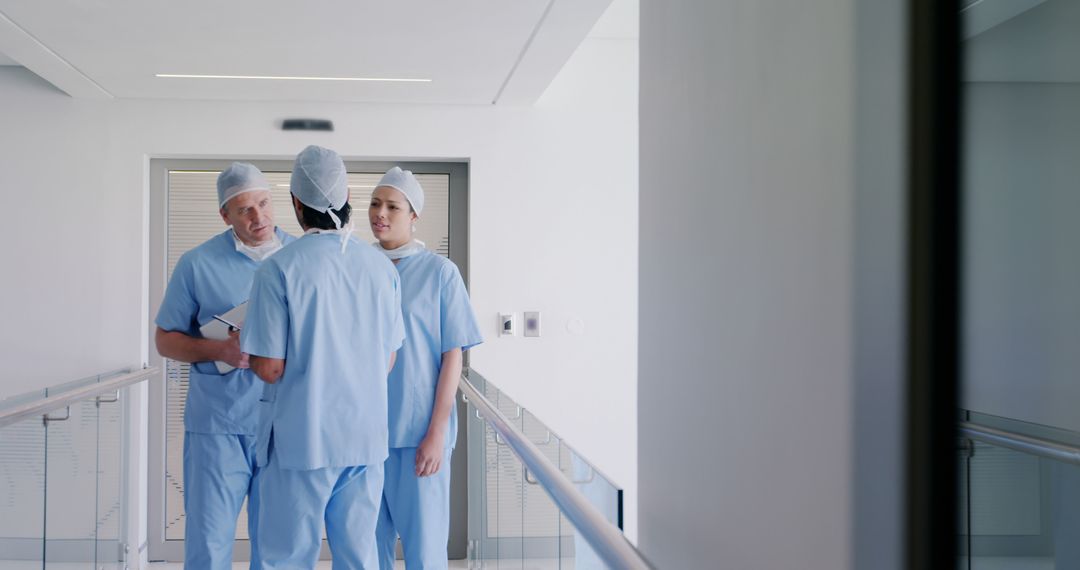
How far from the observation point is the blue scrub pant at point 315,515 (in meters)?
2.73

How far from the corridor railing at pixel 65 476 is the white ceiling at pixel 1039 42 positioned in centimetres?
298

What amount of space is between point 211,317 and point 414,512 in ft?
3.73

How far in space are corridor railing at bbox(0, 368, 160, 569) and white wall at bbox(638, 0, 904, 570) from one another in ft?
7.20

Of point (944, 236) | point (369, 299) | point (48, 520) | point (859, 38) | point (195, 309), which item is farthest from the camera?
point (195, 309)

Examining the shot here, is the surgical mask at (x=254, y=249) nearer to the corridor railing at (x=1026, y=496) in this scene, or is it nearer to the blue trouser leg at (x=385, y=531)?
the blue trouser leg at (x=385, y=531)

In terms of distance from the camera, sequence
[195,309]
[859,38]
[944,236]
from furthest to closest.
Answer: [195,309] < [859,38] < [944,236]

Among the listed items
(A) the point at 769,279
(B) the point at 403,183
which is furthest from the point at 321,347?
(A) the point at 769,279

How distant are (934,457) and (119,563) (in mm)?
4771

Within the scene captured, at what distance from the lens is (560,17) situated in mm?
3770

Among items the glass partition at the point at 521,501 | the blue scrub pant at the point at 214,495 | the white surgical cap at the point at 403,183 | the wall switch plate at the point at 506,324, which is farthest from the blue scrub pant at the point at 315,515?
the wall switch plate at the point at 506,324

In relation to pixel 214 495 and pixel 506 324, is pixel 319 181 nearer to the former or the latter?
pixel 214 495

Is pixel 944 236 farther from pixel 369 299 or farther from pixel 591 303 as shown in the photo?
pixel 591 303

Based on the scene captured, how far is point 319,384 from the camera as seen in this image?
279 cm

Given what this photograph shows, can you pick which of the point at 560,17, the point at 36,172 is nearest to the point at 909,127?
the point at 560,17
